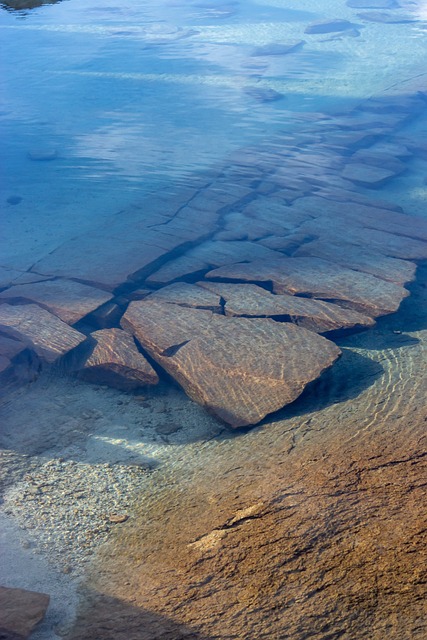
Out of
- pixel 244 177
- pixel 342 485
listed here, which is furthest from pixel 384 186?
pixel 342 485

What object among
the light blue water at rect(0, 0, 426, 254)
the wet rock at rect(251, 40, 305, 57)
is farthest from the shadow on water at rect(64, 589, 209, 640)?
the wet rock at rect(251, 40, 305, 57)

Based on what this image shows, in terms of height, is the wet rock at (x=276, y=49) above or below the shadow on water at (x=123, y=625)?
above

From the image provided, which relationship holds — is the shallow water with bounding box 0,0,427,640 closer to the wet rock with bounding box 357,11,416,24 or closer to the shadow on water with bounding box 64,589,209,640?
the shadow on water with bounding box 64,589,209,640

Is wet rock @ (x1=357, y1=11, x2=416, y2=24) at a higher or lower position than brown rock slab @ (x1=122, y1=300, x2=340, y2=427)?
higher

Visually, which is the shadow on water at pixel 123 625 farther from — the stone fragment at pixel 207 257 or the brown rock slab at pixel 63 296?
the stone fragment at pixel 207 257

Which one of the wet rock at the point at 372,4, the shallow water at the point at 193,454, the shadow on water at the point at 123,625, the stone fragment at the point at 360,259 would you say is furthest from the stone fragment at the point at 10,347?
the wet rock at the point at 372,4

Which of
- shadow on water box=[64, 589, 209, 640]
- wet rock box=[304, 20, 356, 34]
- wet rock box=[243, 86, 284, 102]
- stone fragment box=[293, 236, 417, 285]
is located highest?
wet rock box=[304, 20, 356, 34]

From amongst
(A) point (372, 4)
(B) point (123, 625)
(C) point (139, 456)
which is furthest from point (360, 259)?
(A) point (372, 4)
